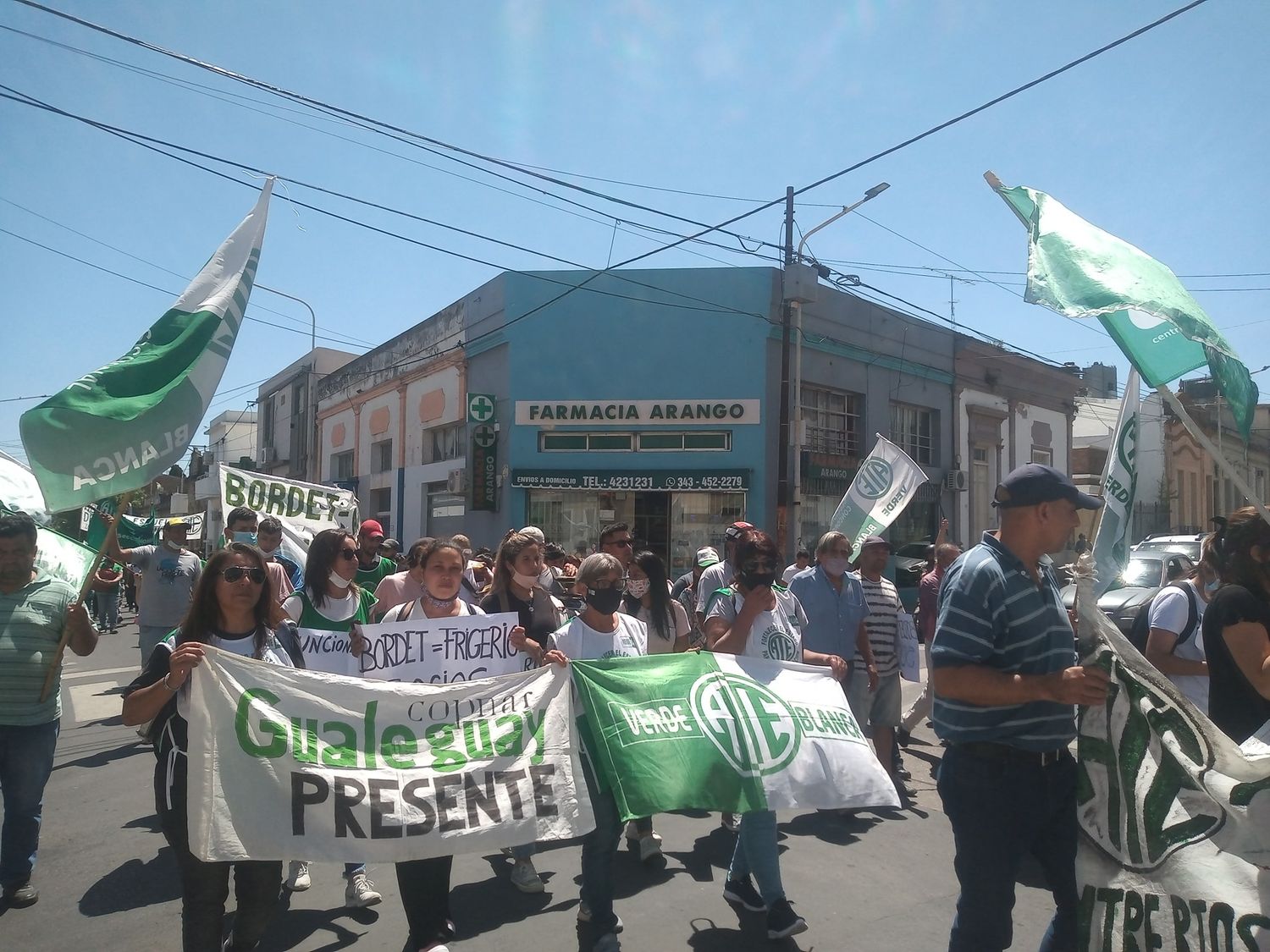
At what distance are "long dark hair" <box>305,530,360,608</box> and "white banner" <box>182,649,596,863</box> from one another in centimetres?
104

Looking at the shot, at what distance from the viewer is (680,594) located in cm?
823

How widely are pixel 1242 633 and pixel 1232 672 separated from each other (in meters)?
0.20

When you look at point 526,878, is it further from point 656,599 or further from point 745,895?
point 656,599

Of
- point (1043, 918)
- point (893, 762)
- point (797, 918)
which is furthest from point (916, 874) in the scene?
point (893, 762)

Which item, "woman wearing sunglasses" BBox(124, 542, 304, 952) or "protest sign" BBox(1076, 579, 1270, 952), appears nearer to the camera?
"protest sign" BBox(1076, 579, 1270, 952)

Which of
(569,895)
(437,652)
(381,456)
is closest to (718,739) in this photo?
(569,895)

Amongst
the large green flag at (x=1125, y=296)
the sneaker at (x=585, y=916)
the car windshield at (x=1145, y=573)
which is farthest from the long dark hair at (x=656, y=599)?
the car windshield at (x=1145, y=573)

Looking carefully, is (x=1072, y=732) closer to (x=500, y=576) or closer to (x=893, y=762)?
(x=500, y=576)

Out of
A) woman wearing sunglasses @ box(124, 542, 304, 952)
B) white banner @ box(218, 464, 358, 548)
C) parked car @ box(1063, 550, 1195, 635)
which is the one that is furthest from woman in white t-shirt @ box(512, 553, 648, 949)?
parked car @ box(1063, 550, 1195, 635)

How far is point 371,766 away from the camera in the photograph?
3.76m

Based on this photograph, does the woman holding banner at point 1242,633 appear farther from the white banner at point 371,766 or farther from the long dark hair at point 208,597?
the long dark hair at point 208,597

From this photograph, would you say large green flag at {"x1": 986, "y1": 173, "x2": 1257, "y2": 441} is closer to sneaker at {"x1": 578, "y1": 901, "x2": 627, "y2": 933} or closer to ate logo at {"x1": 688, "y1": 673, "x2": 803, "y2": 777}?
ate logo at {"x1": 688, "y1": 673, "x2": 803, "y2": 777}

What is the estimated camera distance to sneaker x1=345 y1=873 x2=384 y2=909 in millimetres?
4453

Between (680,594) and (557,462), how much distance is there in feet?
39.8
